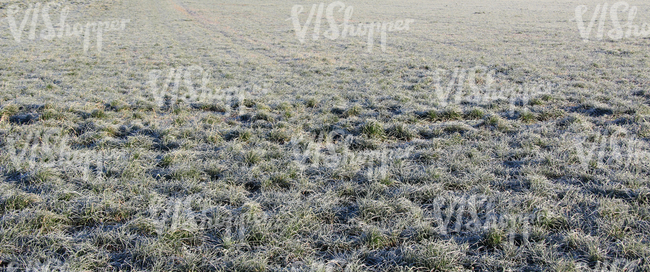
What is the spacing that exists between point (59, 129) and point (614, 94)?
1284 cm

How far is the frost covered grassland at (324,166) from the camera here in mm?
3633

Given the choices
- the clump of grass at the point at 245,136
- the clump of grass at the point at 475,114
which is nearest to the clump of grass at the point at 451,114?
the clump of grass at the point at 475,114

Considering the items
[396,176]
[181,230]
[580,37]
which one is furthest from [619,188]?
[580,37]

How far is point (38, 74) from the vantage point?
1173 centimetres

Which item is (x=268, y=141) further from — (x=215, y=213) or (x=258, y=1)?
(x=258, y=1)

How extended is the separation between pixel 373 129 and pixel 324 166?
1.81 metres

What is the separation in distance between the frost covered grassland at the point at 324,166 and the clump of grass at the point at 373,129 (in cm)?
7

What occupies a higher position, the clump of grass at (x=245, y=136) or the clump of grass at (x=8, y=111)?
the clump of grass at (x=8, y=111)

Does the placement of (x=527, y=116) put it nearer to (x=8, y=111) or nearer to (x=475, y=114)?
(x=475, y=114)

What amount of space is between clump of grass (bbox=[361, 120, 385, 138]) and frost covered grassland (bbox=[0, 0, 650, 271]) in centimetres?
7

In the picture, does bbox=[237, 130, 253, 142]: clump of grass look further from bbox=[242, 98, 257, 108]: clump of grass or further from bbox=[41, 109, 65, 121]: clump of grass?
bbox=[41, 109, 65, 121]: clump of grass

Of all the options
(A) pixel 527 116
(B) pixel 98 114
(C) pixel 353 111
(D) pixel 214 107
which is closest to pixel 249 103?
(D) pixel 214 107

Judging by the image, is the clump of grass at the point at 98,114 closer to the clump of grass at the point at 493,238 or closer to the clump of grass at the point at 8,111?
the clump of grass at the point at 8,111

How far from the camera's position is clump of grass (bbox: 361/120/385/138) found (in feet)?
22.8
